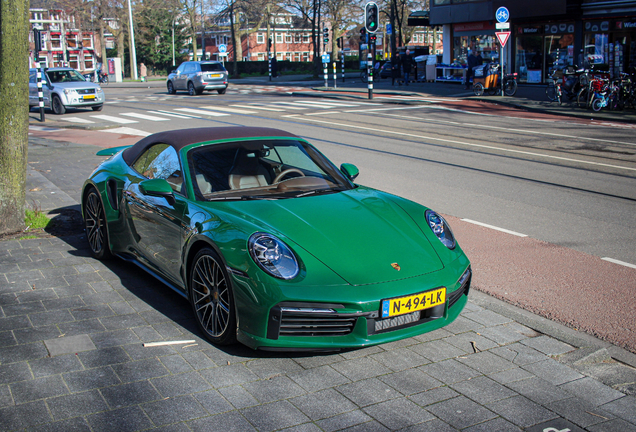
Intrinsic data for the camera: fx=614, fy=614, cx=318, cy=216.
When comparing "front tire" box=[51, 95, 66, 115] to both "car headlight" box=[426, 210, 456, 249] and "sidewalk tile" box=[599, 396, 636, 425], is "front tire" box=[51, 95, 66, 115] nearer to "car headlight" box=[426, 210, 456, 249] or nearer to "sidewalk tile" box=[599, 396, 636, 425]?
"car headlight" box=[426, 210, 456, 249]

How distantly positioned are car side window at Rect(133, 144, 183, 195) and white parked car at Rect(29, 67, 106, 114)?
18488mm

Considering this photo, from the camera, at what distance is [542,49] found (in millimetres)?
31656

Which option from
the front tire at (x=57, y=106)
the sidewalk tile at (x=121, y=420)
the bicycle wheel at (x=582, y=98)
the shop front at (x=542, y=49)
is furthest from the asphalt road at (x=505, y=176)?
the shop front at (x=542, y=49)

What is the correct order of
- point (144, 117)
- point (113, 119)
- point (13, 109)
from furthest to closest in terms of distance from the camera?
1. point (144, 117)
2. point (113, 119)
3. point (13, 109)

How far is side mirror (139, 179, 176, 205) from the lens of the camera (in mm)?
4465

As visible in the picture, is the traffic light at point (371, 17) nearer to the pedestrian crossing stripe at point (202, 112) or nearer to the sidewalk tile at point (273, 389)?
the pedestrian crossing stripe at point (202, 112)

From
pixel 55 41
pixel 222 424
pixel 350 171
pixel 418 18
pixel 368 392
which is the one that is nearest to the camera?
pixel 222 424

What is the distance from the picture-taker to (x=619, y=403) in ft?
10.9

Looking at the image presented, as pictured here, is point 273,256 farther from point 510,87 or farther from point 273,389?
point 510,87

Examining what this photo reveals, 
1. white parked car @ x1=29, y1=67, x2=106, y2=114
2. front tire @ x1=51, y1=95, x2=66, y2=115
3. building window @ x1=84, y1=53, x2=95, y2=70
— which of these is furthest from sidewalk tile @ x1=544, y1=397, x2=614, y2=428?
building window @ x1=84, y1=53, x2=95, y2=70

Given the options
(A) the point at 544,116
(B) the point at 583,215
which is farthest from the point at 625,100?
(B) the point at 583,215

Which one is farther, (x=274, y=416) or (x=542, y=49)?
(x=542, y=49)

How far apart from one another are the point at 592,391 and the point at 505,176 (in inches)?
280

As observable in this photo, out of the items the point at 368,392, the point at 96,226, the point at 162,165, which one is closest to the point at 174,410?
the point at 368,392
